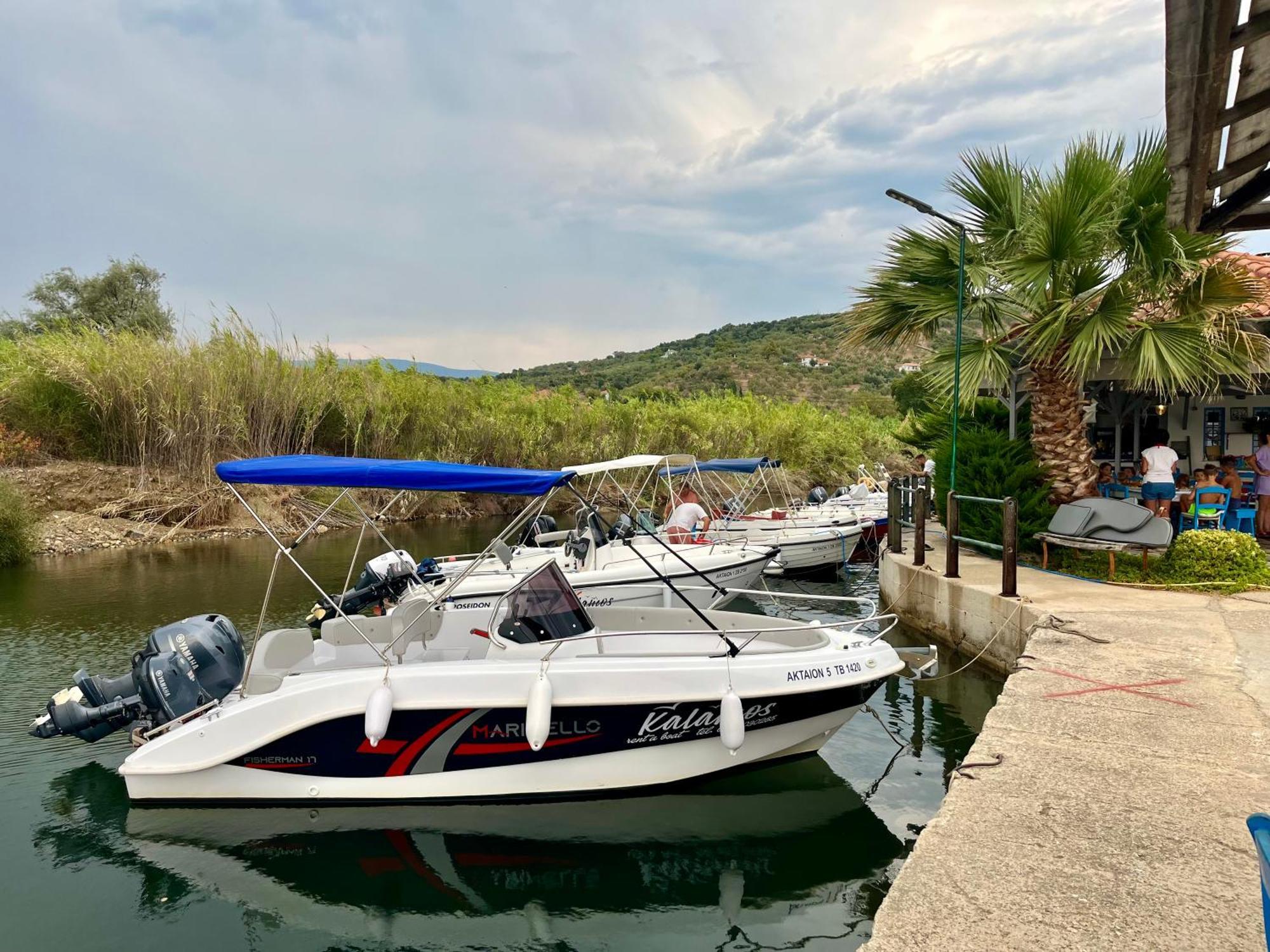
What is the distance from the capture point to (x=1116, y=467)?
14.2 metres

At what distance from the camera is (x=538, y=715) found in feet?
18.3

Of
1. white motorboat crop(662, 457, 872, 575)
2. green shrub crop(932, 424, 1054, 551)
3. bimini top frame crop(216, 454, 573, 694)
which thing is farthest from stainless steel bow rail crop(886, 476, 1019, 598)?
bimini top frame crop(216, 454, 573, 694)

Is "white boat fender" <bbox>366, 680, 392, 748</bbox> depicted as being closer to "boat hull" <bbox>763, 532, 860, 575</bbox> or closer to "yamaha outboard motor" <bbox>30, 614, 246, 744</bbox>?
"yamaha outboard motor" <bbox>30, 614, 246, 744</bbox>

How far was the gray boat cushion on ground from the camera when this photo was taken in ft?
31.9

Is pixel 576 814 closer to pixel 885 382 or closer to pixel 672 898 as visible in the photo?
pixel 672 898

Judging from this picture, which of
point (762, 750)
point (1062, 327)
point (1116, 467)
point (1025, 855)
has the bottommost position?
point (762, 750)

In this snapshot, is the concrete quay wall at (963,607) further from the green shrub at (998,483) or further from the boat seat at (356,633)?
the boat seat at (356,633)

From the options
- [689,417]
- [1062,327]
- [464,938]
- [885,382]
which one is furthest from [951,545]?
[885,382]

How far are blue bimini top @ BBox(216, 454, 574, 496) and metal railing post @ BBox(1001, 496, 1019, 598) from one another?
524cm

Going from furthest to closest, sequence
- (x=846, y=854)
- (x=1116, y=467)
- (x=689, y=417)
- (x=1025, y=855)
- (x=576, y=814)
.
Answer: (x=689, y=417) < (x=1116, y=467) < (x=576, y=814) < (x=846, y=854) < (x=1025, y=855)

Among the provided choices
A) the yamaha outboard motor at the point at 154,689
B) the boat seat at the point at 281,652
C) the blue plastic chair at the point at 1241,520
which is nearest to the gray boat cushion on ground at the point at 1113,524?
the blue plastic chair at the point at 1241,520

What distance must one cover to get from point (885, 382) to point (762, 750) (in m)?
79.1

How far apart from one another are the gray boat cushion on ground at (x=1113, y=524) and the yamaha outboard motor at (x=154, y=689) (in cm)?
968

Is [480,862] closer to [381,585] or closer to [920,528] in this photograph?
[381,585]
